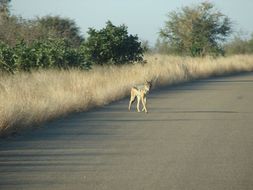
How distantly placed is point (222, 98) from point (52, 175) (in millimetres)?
12719

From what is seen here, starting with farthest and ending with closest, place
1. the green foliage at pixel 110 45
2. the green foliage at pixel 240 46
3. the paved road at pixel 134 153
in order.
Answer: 1. the green foliage at pixel 240 46
2. the green foliage at pixel 110 45
3. the paved road at pixel 134 153

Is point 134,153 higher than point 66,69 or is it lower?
lower

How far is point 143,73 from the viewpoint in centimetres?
2511

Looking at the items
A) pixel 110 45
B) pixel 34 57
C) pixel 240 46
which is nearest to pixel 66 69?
pixel 34 57

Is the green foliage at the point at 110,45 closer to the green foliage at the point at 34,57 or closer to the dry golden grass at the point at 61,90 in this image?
the dry golden grass at the point at 61,90

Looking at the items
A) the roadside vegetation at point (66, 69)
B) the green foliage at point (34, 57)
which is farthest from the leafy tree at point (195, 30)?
the green foliage at point (34, 57)

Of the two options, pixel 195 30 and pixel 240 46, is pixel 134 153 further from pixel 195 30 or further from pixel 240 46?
pixel 240 46

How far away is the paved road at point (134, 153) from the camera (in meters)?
7.16

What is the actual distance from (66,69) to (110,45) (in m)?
5.73

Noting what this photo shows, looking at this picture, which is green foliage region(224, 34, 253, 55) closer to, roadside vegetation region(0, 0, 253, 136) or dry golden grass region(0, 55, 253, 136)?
roadside vegetation region(0, 0, 253, 136)

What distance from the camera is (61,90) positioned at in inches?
658

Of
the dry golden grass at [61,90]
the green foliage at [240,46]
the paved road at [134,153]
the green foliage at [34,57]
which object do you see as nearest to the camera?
the paved road at [134,153]

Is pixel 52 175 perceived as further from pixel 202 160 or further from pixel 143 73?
pixel 143 73

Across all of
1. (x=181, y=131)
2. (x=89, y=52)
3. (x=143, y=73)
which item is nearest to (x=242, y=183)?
(x=181, y=131)
